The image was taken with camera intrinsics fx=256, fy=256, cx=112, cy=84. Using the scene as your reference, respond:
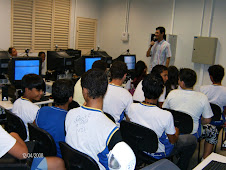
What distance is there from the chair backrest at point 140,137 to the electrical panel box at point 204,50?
13.7ft

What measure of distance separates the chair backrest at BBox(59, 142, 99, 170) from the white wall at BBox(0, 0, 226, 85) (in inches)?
201

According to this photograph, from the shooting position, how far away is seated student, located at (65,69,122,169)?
1434 millimetres

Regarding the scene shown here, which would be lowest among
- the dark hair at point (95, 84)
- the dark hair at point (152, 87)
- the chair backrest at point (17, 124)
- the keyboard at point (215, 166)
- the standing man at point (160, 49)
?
the chair backrest at point (17, 124)

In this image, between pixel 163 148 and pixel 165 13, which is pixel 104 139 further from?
pixel 165 13

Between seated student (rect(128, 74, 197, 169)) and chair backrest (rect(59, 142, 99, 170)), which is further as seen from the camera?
seated student (rect(128, 74, 197, 169))

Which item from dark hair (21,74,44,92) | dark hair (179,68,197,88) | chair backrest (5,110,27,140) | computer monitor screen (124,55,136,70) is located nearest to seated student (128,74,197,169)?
dark hair (179,68,197,88)

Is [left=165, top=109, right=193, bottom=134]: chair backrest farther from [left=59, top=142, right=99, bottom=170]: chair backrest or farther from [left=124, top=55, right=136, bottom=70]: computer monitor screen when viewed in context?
[left=124, top=55, right=136, bottom=70]: computer monitor screen

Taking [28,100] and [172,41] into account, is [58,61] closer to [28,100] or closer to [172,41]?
[28,100]

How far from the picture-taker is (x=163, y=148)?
2.33 m

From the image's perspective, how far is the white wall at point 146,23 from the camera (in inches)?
235

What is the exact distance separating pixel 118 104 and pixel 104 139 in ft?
4.39

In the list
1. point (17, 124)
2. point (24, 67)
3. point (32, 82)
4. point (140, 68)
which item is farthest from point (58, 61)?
point (17, 124)

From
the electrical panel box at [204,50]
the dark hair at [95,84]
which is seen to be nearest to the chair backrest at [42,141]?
the dark hair at [95,84]

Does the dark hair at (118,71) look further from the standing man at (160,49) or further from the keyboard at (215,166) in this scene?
the standing man at (160,49)
